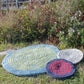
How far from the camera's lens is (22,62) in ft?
12.9

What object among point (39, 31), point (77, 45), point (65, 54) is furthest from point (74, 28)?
point (39, 31)

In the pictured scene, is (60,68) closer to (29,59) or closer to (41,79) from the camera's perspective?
(41,79)

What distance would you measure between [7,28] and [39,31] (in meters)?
1.14

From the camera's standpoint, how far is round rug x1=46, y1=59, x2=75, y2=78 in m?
3.19

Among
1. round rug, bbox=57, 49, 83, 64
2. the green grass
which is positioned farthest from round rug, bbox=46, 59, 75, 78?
A: round rug, bbox=57, 49, 83, 64

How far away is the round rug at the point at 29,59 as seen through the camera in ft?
11.5

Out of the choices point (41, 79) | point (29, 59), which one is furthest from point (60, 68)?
point (29, 59)

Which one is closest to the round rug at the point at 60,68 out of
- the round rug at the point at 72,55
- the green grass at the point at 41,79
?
the green grass at the point at 41,79

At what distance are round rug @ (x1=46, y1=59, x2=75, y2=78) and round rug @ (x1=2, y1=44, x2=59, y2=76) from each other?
177mm

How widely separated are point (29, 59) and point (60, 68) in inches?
40.0

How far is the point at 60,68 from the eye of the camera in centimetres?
342

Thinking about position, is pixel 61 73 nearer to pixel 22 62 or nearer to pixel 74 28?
pixel 22 62

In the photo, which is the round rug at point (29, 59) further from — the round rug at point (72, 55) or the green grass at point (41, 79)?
the round rug at point (72, 55)

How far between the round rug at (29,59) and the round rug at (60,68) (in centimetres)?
18
